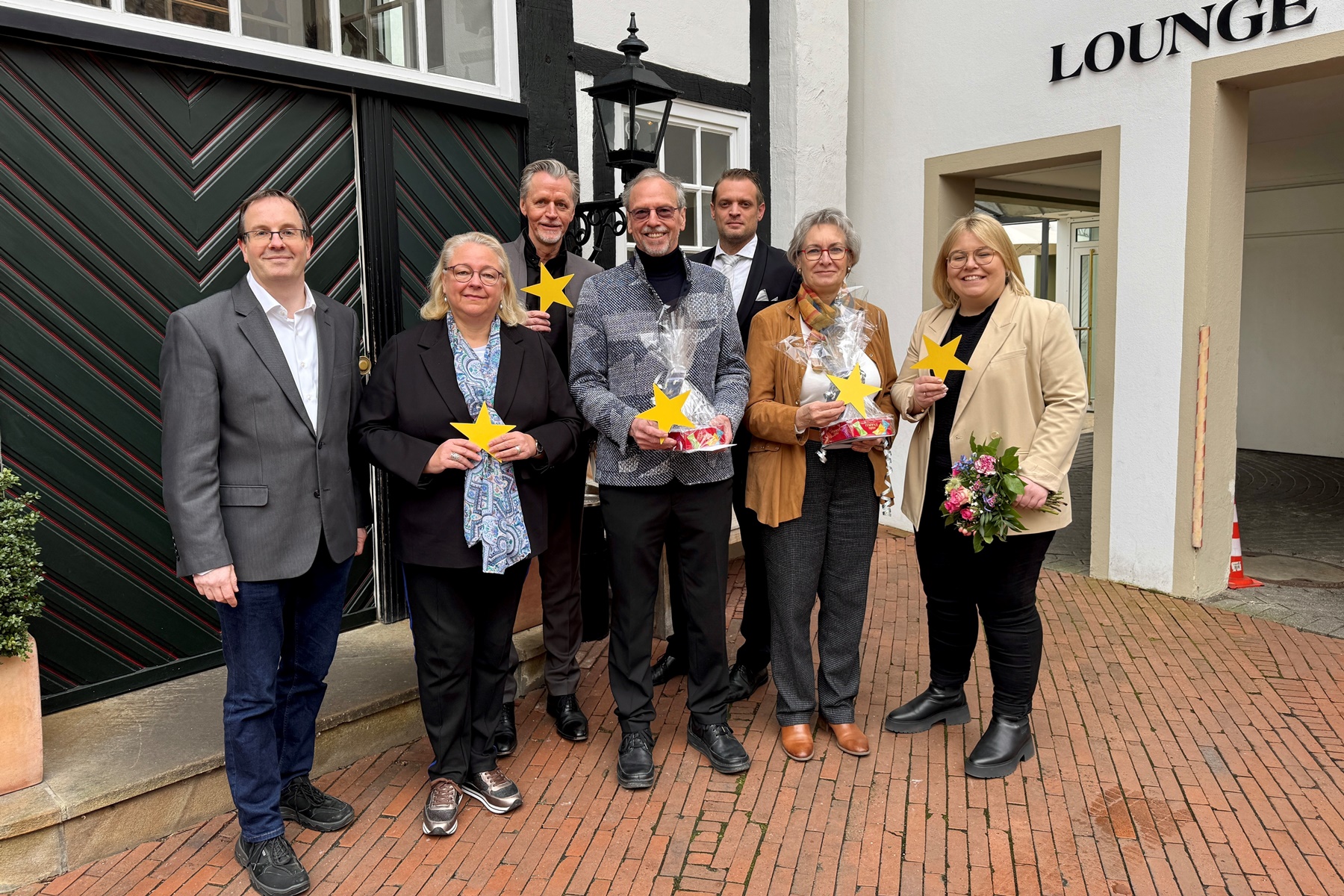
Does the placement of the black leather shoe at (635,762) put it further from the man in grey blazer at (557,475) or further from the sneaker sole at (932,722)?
the sneaker sole at (932,722)

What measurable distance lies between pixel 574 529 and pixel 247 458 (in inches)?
62.7

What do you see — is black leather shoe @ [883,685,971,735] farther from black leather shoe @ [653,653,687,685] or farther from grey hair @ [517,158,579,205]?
grey hair @ [517,158,579,205]

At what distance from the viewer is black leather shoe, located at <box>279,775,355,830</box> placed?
3.59m

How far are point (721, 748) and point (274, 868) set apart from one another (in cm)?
169

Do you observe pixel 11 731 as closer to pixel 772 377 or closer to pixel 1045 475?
pixel 772 377

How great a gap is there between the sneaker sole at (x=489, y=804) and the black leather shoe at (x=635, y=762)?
41 centimetres

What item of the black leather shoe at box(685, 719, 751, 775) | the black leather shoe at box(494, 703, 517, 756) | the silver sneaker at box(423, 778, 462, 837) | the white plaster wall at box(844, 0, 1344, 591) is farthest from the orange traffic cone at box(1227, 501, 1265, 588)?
the silver sneaker at box(423, 778, 462, 837)

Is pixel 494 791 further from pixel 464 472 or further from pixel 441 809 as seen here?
pixel 464 472

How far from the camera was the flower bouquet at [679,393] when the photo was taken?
3.48 meters

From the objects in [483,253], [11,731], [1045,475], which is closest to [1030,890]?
[1045,475]

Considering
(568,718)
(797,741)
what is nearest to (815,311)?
(797,741)

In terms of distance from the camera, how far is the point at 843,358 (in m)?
3.79

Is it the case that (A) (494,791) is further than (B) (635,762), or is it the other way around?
(B) (635,762)

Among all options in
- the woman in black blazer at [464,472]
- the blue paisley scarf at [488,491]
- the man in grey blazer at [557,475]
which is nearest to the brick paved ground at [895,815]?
the man in grey blazer at [557,475]
